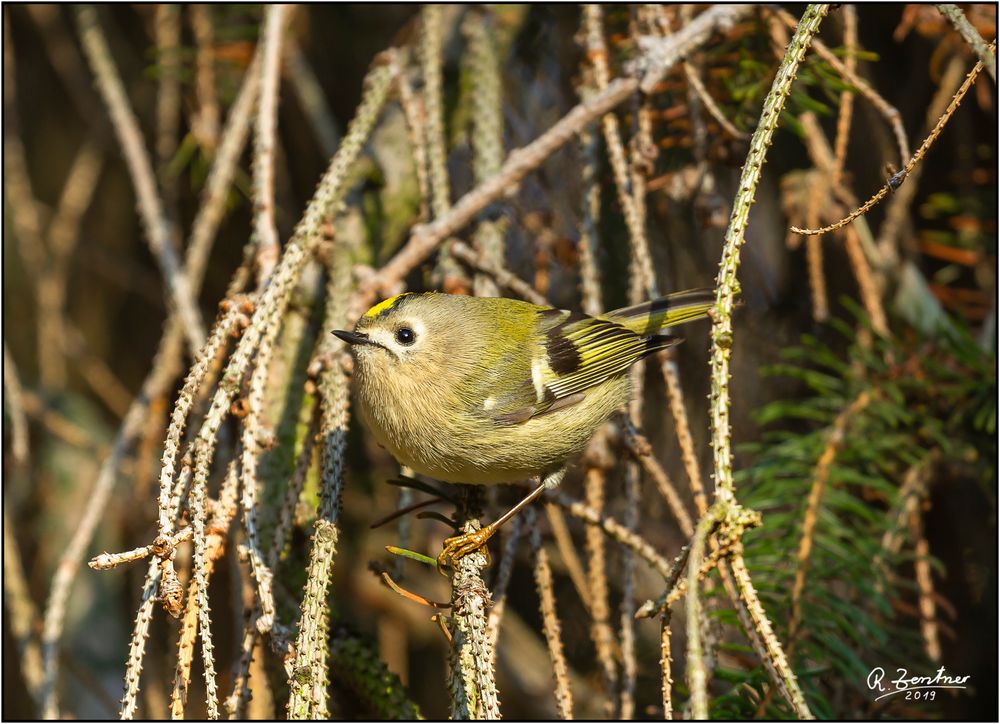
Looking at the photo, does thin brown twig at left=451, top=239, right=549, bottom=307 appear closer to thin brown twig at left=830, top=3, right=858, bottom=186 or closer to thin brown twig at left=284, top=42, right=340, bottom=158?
thin brown twig at left=830, top=3, right=858, bottom=186

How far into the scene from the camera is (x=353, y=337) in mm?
1778

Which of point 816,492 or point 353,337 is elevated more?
point 353,337

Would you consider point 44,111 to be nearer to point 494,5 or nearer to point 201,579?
point 494,5

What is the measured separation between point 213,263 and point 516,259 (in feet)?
4.75

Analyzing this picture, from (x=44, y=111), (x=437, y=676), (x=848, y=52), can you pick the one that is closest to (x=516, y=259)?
(x=848, y=52)

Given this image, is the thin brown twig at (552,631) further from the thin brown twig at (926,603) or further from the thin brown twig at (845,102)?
the thin brown twig at (845,102)

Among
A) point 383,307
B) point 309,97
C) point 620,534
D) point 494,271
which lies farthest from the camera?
point 309,97

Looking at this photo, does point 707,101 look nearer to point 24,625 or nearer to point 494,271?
point 494,271

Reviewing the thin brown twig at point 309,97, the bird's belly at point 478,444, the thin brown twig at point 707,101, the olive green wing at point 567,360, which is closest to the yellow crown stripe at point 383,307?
the bird's belly at point 478,444

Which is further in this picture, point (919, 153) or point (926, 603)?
point (926, 603)

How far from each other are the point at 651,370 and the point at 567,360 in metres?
0.65

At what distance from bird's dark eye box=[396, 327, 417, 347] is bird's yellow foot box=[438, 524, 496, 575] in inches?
17.8

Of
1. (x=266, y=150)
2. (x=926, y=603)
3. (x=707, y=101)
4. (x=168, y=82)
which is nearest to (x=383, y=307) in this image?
(x=266, y=150)
